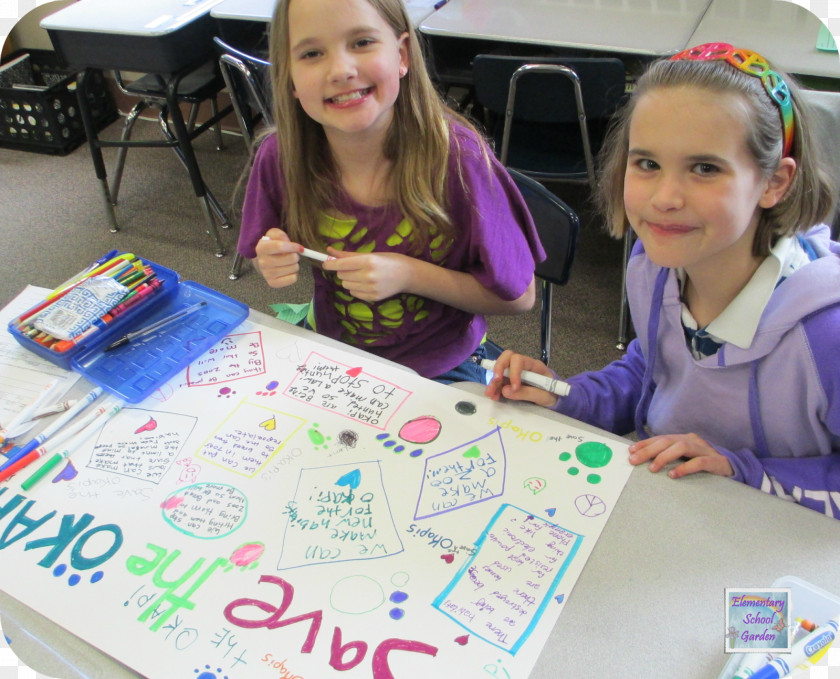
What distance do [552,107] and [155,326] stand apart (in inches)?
54.2

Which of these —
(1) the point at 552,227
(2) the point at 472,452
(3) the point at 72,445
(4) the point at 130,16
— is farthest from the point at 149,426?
(4) the point at 130,16

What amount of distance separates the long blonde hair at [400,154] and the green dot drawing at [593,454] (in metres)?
0.47

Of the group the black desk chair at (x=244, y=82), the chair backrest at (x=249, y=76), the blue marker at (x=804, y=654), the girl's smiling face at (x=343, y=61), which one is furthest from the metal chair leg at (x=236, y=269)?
the blue marker at (x=804, y=654)

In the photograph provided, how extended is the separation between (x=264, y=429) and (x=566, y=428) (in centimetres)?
39

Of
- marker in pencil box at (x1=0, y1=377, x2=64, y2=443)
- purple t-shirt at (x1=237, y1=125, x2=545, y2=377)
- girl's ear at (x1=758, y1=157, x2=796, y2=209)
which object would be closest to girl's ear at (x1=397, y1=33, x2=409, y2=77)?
purple t-shirt at (x1=237, y1=125, x2=545, y2=377)

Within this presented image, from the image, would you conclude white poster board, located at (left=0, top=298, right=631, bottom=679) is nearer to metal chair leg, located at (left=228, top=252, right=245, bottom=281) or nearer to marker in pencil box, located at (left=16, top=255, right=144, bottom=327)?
marker in pencil box, located at (left=16, top=255, right=144, bottom=327)

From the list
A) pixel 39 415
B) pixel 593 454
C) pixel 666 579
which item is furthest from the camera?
pixel 39 415

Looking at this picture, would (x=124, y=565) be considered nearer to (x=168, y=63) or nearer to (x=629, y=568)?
(x=629, y=568)

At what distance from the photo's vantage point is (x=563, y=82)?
190cm

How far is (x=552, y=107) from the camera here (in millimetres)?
1977

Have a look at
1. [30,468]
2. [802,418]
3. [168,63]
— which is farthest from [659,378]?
[168,63]

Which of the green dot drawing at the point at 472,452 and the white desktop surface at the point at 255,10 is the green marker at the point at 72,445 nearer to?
the green dot drawing at the point at 472,452

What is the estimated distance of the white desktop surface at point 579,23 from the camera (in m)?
1.96

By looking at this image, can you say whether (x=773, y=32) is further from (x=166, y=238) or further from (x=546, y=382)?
(x=166, y=238)
